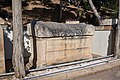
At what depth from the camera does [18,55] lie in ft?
17.9

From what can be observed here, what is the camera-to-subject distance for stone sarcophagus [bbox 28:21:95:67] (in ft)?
22.8

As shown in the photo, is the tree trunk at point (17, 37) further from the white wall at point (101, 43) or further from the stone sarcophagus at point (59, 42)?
the white wall at point (101, 43)

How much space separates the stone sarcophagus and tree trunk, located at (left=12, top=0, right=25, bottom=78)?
4.61 ft

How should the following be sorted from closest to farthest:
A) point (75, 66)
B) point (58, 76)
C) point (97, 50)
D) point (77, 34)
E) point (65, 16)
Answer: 1. point (58, 76)
2. point (75, 66)
3. point (77, 34)
4. point (97, 50)
5. point (65, 16)

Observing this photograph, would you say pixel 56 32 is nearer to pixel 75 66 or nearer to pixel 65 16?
pixel 75 66

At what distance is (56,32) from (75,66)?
1.42 metres

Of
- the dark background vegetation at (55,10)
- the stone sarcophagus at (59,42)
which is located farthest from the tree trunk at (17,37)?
the dark background vegetation at (55,10)

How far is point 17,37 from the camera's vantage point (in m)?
5.41

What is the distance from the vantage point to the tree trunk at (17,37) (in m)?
5.36

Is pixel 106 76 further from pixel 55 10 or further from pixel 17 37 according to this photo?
pixel 55 10

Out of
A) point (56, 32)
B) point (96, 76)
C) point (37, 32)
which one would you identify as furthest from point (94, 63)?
point (37, 32)

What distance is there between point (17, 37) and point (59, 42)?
2.37 meters

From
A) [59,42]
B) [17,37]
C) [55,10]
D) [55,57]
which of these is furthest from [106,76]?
[55,10]

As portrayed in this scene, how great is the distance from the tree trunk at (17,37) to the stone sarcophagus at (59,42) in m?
1.41
